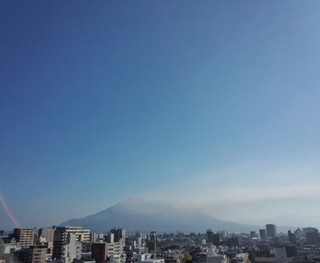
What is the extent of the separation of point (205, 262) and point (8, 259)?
661 inches

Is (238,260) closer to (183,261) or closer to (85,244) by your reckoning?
(183,261)

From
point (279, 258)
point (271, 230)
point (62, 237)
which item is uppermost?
point (271, 230)

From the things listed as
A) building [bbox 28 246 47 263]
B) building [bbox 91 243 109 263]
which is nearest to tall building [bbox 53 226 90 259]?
building [bbox 28 246 47 263]

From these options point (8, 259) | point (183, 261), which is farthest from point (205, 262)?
point (8, 259)

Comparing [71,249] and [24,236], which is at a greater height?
[24,236]

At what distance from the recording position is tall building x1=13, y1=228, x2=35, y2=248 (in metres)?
41.4

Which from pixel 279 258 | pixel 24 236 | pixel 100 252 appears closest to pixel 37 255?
pixel 100 252

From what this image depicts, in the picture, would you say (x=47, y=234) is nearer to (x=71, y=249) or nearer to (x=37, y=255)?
(x=71, y=249)

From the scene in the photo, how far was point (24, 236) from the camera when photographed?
42.1m

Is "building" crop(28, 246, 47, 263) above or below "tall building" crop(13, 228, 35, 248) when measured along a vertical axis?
below

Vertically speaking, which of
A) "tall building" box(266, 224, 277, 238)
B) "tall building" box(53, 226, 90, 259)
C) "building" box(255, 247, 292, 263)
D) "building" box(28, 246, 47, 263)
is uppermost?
"tall building" box(266, 224, 277, 238)

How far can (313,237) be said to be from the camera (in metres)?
68.5

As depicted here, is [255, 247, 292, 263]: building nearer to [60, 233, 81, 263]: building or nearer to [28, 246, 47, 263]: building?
[60, 233, 81, 263]: building

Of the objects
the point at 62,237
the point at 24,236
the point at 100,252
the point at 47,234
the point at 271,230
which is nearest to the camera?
the point at 100,252
